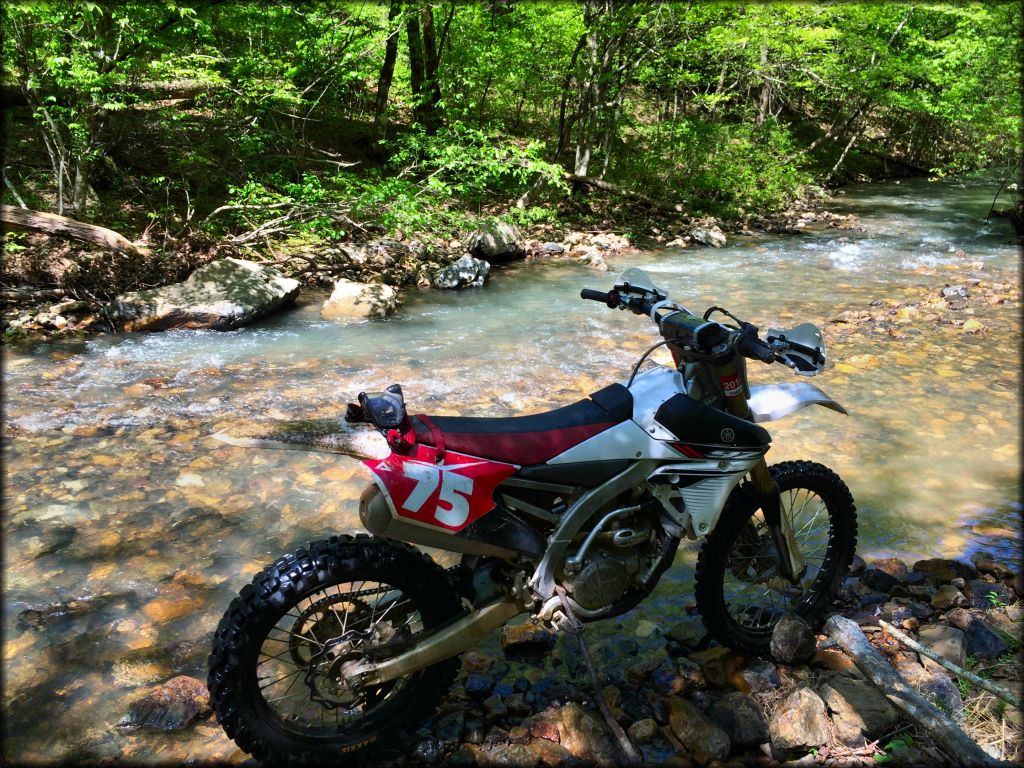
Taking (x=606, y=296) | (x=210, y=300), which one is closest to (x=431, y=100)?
(x=210, y=300)

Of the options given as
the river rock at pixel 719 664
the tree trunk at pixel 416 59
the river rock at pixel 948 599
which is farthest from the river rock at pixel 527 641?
the tree trunk at pixel 416 59

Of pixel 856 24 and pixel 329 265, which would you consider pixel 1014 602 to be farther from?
pixel 856 24

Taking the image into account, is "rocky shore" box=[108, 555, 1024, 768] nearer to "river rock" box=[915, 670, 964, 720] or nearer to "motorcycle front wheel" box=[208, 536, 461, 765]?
"river rock" box=[915, 670, 964, 720]

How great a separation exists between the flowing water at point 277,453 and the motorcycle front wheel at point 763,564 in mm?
396

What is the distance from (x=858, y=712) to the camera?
7.54 ft

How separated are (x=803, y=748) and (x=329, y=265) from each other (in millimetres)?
9030

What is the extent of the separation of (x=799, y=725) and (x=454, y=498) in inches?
57.0

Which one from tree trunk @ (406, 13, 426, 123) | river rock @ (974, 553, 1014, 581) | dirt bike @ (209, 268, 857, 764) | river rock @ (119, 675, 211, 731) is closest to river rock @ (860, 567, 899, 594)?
river rock @ (974, 553, 1014, 581)

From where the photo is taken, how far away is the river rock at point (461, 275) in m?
9.92

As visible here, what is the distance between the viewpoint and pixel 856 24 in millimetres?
17016

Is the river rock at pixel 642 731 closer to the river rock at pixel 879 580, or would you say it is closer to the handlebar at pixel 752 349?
the handlebar at pixel 752 349

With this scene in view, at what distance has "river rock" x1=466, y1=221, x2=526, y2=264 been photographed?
1110cm

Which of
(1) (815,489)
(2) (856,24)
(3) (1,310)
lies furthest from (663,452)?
(2) (856,24)

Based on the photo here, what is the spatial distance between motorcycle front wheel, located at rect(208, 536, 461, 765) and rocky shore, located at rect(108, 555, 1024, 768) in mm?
178
